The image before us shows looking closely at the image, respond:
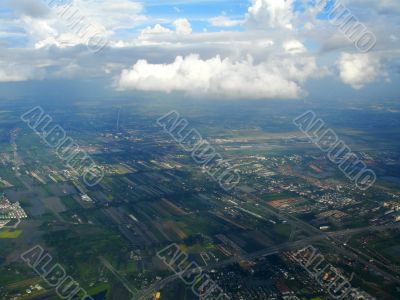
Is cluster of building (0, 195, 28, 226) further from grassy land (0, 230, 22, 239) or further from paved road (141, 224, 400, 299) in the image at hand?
paved road (141, 224, 400, 299)

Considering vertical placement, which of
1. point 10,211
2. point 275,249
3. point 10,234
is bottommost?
point 10,234

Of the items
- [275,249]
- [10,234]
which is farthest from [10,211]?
[275,249]

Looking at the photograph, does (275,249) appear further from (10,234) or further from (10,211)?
(10,211)

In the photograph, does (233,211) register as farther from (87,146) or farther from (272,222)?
(87,146)

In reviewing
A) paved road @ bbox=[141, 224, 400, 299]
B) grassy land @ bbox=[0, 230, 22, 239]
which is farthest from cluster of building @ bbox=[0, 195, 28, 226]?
paved road @ bbox=[141, 224, 400, 299]

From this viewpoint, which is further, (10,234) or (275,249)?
(10,234)

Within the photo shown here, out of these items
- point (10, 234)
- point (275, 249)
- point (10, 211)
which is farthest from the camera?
point (10, 211)

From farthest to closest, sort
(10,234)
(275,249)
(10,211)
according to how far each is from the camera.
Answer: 1. (10,211)
2. (10,234)
3. (275,249)

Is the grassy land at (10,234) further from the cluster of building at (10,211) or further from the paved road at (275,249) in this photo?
the paved road at (275,249)

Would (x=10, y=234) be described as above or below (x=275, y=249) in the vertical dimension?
below

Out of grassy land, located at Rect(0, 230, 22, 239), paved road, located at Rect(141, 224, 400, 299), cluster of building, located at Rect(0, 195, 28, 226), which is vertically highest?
paved road, located at Rect(141, 224, 400, 299)

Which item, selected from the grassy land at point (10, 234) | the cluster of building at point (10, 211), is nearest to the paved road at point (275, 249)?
the grassy land at point (10, 234)

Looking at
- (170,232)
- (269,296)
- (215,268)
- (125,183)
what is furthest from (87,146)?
(269,296)

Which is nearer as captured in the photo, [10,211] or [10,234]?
[10,234]
